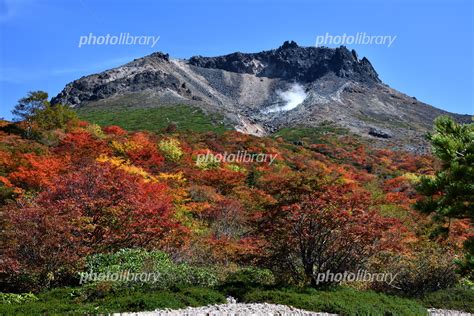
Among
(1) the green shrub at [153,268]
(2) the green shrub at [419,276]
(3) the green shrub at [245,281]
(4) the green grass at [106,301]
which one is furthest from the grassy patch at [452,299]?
(4) the green grass at [106,301]

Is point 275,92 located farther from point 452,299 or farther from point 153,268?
point 153,268

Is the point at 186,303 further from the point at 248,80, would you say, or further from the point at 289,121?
the point at 248,80

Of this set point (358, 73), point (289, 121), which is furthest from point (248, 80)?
point (289, 121)

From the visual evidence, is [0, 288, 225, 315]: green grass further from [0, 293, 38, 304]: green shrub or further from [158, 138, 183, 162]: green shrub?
[158, 138, 183, 162]: green shrub

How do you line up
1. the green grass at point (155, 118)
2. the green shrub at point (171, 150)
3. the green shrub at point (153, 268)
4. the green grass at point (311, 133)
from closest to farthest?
the green shrub at point (153, 268) → the green shrub at point (171, 150) → the green grass at point (155, 118) → the green grass at point (311, 133)

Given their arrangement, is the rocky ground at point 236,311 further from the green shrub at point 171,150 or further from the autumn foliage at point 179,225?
the green shrub at point 171,150

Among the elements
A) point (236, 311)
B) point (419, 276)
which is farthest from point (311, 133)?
point (236, 311)
